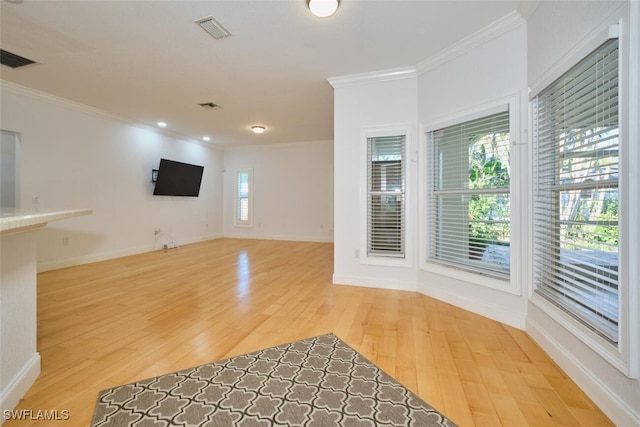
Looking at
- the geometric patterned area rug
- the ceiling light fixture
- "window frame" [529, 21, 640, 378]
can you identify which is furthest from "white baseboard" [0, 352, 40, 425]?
the ceiling light fixture

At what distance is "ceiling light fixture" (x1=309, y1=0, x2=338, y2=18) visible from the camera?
2.10 meters

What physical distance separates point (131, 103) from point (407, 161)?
4.39m

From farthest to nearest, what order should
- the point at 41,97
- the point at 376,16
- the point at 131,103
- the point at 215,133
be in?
1. the point at 215,133
2. the point at 131,103
3. the point at 41,97
4. the point at 376,16

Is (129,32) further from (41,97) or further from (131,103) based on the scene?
(41,97)

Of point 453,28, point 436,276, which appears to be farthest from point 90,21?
point 436,276

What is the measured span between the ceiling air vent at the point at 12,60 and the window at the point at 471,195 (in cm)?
462

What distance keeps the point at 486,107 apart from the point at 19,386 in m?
3.71

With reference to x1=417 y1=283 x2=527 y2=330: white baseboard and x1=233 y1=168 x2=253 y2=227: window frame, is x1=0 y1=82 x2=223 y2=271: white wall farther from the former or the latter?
x1=417 y1=283 x2=527 y2=330: white baseboard

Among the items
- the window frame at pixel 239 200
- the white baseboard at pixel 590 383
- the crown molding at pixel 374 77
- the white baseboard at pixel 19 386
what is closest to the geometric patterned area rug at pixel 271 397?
the white baseboard at pixel 19 386

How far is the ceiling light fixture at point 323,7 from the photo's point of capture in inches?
82.7

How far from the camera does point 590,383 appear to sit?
1.46 meters

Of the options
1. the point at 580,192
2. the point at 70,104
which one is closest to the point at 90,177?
the point at 70,104

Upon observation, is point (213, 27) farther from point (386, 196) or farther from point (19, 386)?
point (19, 386)

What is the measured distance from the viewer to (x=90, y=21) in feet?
7.87
